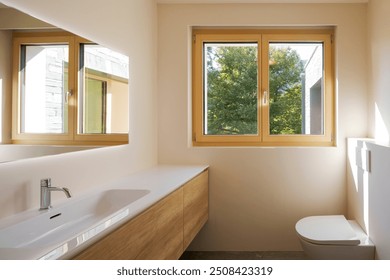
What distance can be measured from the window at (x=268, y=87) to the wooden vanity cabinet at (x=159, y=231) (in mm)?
739

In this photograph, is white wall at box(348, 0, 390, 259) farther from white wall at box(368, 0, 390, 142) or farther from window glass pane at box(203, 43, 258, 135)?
window glass pane at box(203, 43, 258, 135)

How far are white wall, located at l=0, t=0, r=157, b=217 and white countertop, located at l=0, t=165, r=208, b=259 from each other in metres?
0.08

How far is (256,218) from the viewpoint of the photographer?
3178mm

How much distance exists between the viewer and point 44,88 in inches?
63.7

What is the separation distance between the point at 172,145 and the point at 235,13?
1.22m

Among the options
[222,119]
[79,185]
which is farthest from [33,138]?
[222,119]

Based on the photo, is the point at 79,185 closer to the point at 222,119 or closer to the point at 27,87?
the point at 27,87

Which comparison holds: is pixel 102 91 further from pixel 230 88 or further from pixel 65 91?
pixel 230 88

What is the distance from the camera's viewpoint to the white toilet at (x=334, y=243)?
2330 mm

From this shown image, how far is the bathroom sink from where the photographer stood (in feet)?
3.17

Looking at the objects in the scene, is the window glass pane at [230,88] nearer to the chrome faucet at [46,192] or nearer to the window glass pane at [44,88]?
the window glass pane at [44,88]

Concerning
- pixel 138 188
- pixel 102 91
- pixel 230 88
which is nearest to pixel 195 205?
pixel 138 188

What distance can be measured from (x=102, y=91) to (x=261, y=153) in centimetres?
151
